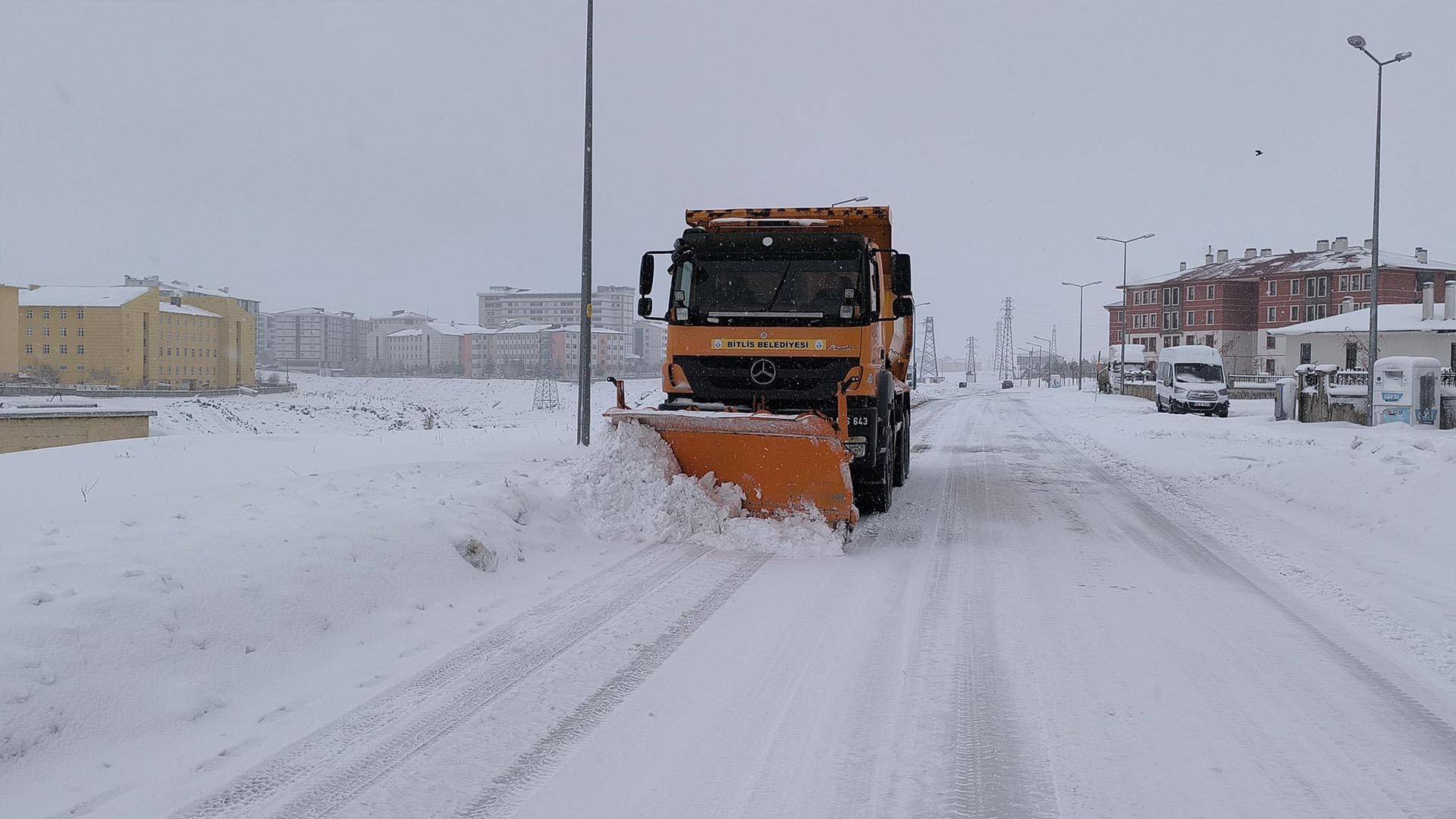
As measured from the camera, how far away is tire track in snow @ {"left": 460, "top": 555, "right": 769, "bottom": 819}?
3.11 meters

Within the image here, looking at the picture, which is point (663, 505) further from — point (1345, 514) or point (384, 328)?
point (384, 328)

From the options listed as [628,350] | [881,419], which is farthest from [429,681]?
[628,350]

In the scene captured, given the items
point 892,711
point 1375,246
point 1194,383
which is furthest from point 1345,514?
point 1194,383

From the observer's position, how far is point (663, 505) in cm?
758

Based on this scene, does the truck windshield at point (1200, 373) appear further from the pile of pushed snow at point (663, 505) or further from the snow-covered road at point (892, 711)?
the pile of pushed snow at point (663, 505)

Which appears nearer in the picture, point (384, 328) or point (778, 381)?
point (778, 381)

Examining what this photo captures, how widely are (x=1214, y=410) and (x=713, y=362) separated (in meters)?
27.2

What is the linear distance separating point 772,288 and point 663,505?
2.43m

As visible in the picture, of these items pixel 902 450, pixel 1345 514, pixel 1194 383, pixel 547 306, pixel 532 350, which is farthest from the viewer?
pixel 547 306

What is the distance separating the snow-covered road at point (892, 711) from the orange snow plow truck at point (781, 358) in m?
1.26

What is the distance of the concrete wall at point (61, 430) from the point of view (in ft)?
81.8

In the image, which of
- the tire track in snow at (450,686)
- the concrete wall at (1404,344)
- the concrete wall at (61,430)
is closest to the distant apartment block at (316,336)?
the concrete wall at (61,430)

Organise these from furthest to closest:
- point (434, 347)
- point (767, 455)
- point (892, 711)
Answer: point (434, 347) < point (767, 455) < point (892, 711)

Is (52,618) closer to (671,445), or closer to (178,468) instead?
(671,445)
